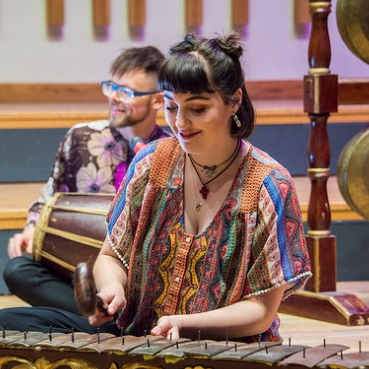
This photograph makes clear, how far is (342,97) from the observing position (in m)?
3.35

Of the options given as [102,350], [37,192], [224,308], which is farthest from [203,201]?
[37,192]

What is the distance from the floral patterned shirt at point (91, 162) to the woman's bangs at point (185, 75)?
128cm

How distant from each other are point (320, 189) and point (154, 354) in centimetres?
198

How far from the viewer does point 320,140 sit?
337 cm

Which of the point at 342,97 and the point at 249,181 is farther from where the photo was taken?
A: the point at 342,97

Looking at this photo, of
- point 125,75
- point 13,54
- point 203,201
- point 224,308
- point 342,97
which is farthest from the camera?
point 13,54

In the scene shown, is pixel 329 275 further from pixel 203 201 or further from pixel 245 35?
pixel 245 35

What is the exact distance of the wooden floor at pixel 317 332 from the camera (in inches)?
117

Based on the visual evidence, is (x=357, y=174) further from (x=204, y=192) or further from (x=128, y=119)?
(x=204, y=192)

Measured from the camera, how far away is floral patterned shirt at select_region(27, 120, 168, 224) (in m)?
3.15

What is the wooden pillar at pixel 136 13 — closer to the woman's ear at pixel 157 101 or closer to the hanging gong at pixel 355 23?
the hanging gong at pixel 355 23

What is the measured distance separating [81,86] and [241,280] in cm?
296

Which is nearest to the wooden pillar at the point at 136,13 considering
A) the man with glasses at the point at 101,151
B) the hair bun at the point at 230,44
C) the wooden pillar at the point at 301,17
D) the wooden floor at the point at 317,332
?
the wooden pillar at the point at 301,17

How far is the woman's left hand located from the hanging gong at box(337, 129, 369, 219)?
179cm
